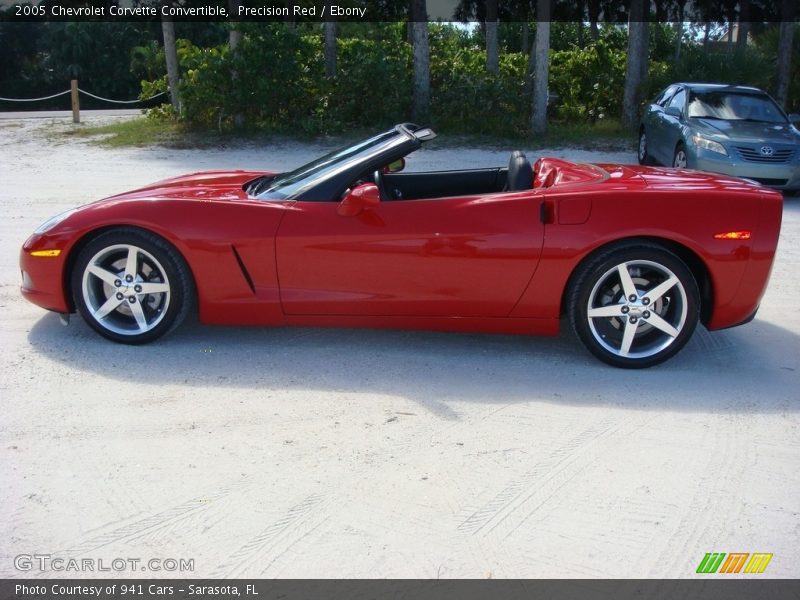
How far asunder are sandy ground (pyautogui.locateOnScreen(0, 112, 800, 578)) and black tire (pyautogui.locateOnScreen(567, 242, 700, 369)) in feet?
0.48

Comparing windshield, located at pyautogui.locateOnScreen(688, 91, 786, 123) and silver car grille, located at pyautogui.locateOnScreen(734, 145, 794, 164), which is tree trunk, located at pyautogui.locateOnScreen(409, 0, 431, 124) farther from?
silver car grille, located at pyautogui.locateOnScreen(734, 145, 794, 164)

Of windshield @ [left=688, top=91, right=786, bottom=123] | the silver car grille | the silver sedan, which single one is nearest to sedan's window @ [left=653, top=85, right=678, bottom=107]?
the silver sedan

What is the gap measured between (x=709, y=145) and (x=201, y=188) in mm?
7441

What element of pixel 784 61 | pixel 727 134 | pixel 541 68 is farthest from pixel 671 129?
pixel 784 61

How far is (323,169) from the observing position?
16.1 feet

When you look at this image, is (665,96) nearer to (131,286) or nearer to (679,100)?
(679,100)

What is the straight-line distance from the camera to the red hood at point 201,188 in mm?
4832

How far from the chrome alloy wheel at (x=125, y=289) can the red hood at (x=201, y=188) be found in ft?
1.24

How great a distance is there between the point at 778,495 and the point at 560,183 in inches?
82.7

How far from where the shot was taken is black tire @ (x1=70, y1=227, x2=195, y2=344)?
4.59 metres
